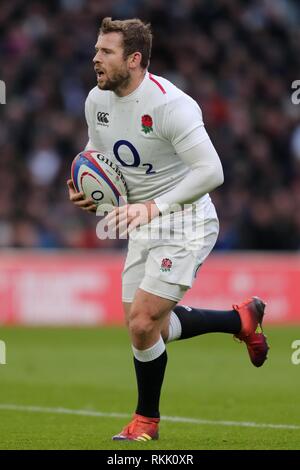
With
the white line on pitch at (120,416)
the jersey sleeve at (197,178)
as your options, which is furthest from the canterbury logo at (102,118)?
the white line on pitch at (120,416)

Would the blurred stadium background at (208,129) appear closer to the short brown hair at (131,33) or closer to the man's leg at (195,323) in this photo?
the man's leg at (195,323)

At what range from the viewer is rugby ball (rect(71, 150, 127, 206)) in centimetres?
691

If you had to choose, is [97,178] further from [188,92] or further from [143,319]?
[188,92]

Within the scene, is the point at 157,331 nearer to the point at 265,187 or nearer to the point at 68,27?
the point at 265,187

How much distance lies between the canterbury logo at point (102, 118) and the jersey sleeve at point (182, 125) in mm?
461

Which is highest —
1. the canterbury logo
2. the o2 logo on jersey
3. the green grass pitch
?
the canterbury logo

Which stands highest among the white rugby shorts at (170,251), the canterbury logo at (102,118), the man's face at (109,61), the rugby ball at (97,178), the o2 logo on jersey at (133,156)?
the man's face at (109,61)

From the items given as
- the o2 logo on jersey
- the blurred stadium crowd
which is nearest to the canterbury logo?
the o2 logo on jersey

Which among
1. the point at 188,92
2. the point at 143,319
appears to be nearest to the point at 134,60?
the point at 143,319

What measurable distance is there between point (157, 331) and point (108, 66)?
1625 millimetres

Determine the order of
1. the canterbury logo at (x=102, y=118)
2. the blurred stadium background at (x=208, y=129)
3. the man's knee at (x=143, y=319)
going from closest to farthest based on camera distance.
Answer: the man's knee at (x=143, y=319)
the canterbury logo at (x=102, y=118)
the blurred stadium background at (x=208, y=129)

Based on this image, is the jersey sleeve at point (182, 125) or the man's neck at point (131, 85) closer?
the jersey sleeve at point (182, 125)

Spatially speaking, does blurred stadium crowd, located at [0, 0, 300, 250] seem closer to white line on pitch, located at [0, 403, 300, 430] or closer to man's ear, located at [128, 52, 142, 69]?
white line on pitch, located at [0, 403, 300, 430]

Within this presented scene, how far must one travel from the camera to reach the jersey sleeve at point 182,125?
6.65 metres
